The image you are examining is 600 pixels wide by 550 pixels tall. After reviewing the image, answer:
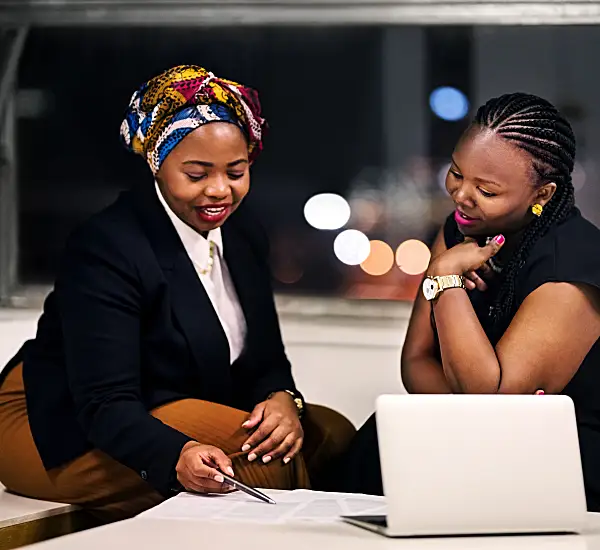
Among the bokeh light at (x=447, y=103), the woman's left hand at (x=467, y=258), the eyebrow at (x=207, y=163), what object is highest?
the bokeh light at (x=447, y=103)

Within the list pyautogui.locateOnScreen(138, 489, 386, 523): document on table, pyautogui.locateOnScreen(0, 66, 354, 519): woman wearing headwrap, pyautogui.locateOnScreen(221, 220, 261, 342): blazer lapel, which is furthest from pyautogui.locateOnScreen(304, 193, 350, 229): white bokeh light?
pyautogui.locateOnScreen(138, 489, 386, 523): document on table

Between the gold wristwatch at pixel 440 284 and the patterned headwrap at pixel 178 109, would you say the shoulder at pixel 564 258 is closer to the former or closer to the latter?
the gold wristwatch at pixel 440 284

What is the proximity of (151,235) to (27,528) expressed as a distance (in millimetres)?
634

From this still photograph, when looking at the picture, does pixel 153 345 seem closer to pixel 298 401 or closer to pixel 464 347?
pixel 298 401

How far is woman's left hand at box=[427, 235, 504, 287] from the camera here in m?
1.89

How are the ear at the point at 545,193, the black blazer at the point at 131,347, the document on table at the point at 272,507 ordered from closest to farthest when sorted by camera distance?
the document on table at the point at 272,507, the ear at the point at 545,193, the black blazer at the point at 131,347

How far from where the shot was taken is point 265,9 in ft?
9.73

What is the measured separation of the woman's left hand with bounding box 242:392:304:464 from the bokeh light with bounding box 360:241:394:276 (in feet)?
3.17

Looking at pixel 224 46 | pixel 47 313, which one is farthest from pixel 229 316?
pixel 224 46

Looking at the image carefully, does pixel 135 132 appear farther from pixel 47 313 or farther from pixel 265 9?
pixel 265 9

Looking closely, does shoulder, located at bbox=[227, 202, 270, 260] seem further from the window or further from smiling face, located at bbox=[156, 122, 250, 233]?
the window

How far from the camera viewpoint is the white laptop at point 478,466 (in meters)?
1.50

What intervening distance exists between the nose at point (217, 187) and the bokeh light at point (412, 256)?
3.29ft

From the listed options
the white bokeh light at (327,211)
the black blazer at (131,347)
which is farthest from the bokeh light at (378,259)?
the black blazer at (131,347)
